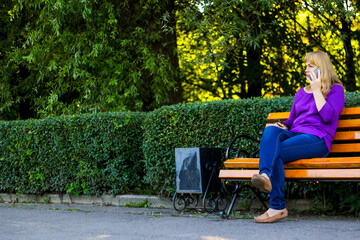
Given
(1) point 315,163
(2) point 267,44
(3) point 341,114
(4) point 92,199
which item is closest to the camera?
(1) point 315,163

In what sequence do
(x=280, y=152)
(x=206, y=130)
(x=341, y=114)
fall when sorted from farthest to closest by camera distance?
(x=206, y=130) → (x=341, y=114) → (x=280, y=152)

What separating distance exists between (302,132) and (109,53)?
6292 millimetres

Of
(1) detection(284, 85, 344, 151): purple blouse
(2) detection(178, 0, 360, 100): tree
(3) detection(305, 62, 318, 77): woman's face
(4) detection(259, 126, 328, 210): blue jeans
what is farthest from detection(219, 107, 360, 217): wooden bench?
(2) detection(178, 0, 360, 100): tree

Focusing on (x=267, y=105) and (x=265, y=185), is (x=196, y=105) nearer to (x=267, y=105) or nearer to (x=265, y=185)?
(x=267, y=105)

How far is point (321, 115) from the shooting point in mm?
5531

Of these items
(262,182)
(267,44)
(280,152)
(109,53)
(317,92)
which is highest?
(267,44)

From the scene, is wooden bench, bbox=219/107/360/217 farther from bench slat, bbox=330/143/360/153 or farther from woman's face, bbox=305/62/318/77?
woman's face, bbox=305/62/318/77

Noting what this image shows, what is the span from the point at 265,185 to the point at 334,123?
1.17 m

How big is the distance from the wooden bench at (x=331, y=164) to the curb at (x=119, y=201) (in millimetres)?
A: 470

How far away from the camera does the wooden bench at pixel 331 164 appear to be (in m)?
5.07

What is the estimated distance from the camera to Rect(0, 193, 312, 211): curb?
6309 millimetres

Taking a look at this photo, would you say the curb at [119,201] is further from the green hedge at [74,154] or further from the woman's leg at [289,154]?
the woman's leg at [289,154]

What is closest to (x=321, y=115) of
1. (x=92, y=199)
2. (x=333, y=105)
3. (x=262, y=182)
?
(x=333, y=105)

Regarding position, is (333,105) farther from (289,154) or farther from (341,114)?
(289,154)
